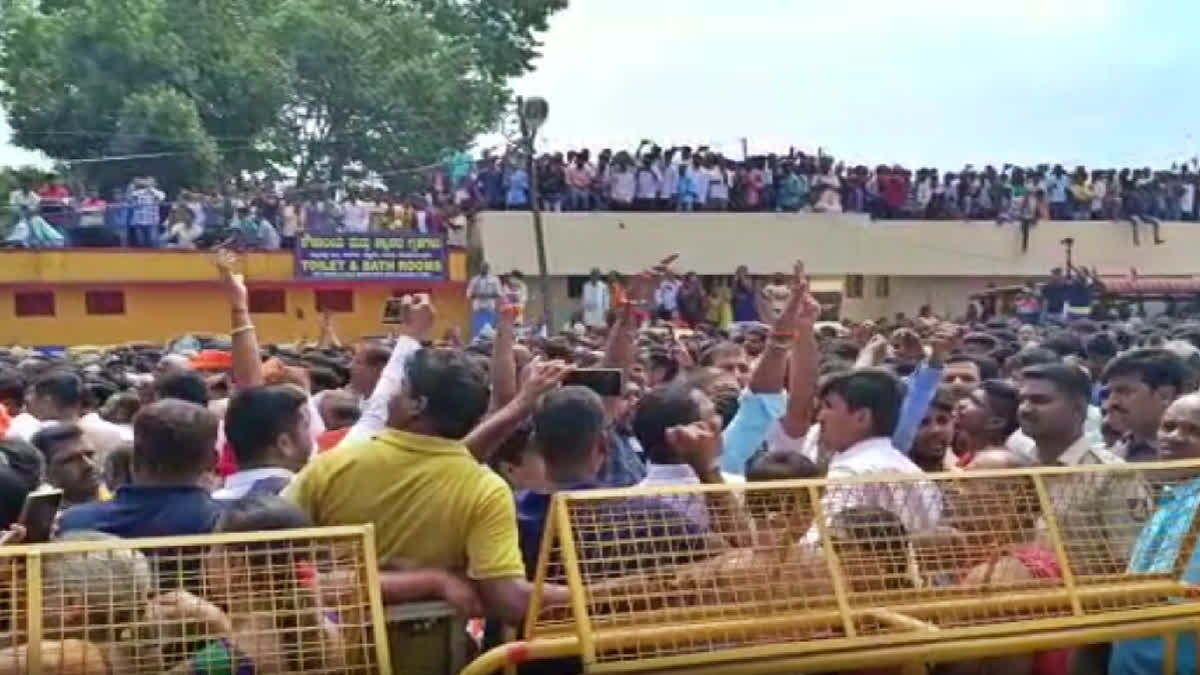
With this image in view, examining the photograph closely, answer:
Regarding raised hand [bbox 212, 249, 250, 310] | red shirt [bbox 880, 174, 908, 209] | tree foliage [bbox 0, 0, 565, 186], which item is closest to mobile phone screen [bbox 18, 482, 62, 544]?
raised hand [bbox 212, 249, 250, 310]

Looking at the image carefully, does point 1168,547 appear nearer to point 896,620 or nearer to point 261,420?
point 896,620

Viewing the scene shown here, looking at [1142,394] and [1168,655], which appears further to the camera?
[1142,394]

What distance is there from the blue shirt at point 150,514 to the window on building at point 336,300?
20627 mm

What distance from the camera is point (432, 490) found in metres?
3.71

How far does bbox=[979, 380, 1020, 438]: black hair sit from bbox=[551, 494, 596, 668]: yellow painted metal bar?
3.37 meters

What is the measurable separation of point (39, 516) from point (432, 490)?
2.80 feet

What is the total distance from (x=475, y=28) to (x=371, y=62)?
14.8ft

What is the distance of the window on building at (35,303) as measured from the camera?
23375 mm

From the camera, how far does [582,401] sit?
4.20 m

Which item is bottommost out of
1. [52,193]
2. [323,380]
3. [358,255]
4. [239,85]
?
[358,255]

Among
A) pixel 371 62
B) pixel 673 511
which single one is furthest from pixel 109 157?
pixel 673 511

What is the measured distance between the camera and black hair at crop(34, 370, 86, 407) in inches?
275

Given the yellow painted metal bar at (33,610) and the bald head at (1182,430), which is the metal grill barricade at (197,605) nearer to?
the yellow painted metal bar at (33,610)

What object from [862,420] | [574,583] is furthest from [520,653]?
[862,420]
